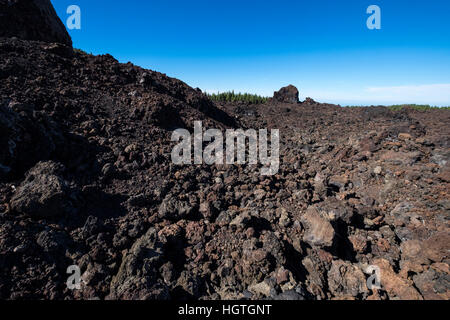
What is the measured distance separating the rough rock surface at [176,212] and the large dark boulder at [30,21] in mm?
2076

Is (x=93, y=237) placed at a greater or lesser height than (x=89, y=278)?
greater

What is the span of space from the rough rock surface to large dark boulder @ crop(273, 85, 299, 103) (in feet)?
32.9

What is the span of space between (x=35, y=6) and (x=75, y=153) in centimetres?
758

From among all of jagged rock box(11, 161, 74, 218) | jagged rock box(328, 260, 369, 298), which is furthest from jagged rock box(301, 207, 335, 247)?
jagged rock box(11, 161, 74, 218)

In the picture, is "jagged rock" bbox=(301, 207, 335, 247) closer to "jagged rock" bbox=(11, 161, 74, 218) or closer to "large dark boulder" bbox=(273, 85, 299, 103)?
"jagged rock" bbox=(11, 161, 74, 218)

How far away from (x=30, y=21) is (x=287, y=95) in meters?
13.8

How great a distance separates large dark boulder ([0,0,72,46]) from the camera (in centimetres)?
704

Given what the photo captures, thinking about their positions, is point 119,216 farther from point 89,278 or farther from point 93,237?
point 89,278

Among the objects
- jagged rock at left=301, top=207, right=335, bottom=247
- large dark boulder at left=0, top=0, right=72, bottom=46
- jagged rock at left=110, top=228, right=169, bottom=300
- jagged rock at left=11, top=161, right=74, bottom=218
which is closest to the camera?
jagged rock at left=110, top=228, right=169, bottom=300

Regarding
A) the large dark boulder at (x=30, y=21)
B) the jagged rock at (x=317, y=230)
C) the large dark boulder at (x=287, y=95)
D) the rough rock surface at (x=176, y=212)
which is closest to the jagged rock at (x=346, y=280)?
the rough rock surface at (x=176, y=212)

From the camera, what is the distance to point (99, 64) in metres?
7.30

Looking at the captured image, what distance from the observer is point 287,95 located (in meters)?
15.5

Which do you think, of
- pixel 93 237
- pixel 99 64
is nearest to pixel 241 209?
pixel 93 237
